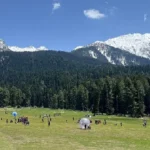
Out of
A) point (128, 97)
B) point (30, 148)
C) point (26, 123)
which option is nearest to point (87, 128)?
point (26, 123)

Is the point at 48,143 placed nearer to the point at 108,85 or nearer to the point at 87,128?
the point at 87,128

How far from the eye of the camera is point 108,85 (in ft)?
602

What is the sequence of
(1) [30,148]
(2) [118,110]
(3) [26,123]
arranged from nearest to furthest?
(1) [30,148], (3) [26,123], (2) [118,110]

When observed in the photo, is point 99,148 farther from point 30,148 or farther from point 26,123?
point 26,123

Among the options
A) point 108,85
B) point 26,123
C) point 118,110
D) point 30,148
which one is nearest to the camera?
point 30,148

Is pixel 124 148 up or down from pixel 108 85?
down

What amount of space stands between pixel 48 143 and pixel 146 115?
386 ft

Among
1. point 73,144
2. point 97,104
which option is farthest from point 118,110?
point 73,144

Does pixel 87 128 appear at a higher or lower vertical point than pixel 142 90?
lower

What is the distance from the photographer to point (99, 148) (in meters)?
45.2

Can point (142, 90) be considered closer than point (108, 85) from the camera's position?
Yes

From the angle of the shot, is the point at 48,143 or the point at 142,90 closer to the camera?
the point at 48,143

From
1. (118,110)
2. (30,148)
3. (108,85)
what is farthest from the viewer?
(108,85)

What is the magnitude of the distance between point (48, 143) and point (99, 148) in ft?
25.5
